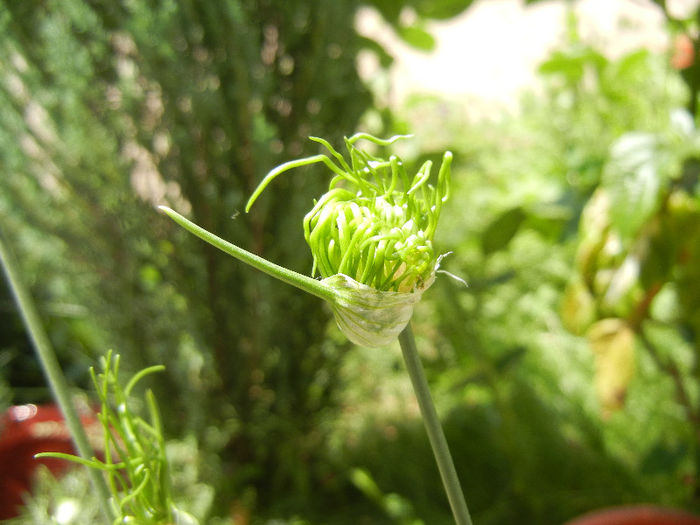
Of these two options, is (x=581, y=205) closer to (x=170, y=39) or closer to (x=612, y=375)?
(x=612, y=375)

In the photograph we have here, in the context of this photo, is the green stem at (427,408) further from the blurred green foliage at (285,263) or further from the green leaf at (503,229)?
the green leaf at (503,229)

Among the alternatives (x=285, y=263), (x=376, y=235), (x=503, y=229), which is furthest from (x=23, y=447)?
(x=376, y=235)

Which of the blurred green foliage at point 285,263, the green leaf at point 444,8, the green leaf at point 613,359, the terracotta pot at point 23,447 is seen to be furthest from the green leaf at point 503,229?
the terracotta pot at point 23,447

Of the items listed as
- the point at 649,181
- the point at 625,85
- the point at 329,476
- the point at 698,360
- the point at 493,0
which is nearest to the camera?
the point at 649,181

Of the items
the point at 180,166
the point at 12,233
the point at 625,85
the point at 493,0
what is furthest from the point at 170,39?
the point at 493,0

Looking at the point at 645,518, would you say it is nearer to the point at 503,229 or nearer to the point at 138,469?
the point at 503,229

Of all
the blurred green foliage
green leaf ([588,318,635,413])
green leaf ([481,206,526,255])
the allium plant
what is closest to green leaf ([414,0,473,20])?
the blurred green foliage

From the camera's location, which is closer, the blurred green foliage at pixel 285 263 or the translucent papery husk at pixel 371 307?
the translucent papery husk at pixel 371 307

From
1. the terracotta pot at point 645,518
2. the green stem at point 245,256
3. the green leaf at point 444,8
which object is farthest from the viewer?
the green leaf at point 444,8
